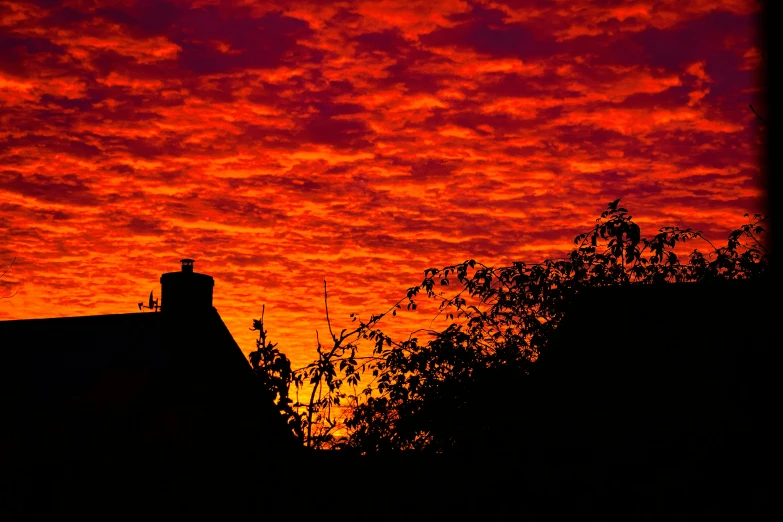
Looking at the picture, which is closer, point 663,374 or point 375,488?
point 663,374

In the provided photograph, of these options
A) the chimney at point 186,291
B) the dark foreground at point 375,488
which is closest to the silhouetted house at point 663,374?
the dark foreground at point 375,488

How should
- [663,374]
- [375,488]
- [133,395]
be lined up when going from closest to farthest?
[663,374], [375,488], [133,395]

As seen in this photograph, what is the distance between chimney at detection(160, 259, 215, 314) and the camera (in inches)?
614

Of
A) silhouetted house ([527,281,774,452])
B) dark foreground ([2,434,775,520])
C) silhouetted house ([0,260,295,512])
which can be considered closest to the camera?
silhouetted house ([527,281,774,452])

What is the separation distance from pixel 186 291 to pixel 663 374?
32.5 ft

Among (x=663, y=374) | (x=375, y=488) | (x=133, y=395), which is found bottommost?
(x=375, y=488)

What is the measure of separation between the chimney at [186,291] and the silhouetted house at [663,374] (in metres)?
7.80

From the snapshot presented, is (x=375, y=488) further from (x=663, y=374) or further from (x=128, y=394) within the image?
(x=663, y=374)

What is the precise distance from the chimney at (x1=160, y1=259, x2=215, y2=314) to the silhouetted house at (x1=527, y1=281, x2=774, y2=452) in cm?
780

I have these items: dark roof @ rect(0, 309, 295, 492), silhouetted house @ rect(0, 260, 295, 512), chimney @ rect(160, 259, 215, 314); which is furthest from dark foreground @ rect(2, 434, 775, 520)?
chimney @ rect(160, 259, 215, 314)

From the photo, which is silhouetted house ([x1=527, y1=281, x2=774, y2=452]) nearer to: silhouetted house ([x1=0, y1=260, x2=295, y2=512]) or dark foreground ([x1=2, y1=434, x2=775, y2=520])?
dark foreground ([x1=2, y1=434, x2=775, y2=520])

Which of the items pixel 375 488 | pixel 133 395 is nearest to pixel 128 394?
pixel 133 395

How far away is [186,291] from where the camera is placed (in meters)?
15.6

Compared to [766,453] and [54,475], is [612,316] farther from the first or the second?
[54,475]
